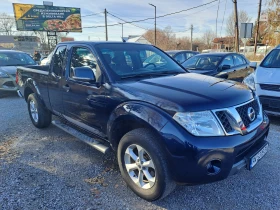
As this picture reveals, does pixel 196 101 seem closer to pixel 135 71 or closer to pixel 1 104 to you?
pixel 135 71

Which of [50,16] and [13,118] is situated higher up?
[50,16]

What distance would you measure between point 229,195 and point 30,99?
4.19 meters

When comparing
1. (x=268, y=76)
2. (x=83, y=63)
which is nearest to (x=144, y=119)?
(x=83, y=63)

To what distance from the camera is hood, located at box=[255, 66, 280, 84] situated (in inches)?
185

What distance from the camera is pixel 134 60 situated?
3.37 metres

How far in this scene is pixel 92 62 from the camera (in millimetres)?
3229

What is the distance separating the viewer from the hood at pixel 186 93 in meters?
2.22

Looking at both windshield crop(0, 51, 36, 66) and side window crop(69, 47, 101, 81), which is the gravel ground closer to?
side window crop(69, 47, 101, 81)

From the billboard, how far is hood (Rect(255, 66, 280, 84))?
3378cm

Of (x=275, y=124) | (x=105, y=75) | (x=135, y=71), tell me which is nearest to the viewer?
(x=105, y=75)

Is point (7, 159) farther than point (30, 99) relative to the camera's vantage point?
No

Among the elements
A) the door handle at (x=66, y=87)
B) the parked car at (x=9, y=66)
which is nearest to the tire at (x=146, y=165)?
the door handle at (x=66, y=87)

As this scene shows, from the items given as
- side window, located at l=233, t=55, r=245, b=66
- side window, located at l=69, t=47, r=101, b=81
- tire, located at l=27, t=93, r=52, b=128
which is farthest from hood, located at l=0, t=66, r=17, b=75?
side window, located at l=233, t=55, r=245, b=66

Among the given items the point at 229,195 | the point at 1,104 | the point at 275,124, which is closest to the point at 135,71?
the point at 229,195
